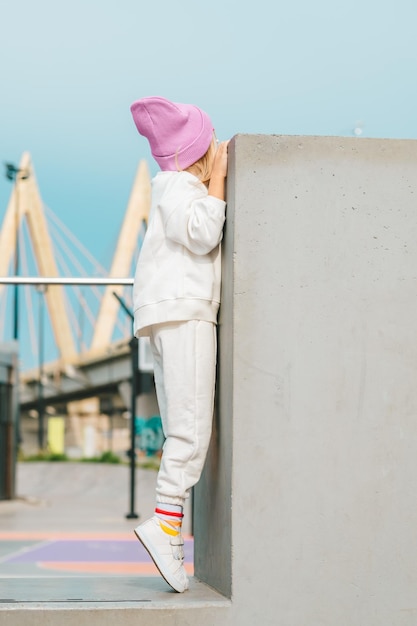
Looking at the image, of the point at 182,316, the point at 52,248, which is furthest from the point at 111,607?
the point at 52,248

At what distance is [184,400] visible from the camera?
10.8ft

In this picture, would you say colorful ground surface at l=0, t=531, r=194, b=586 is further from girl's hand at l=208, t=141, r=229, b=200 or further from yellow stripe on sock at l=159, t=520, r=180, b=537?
girl's hand at l=208, t=141, r=229, b=200

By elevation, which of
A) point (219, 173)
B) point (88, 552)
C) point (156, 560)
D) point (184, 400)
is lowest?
point (88, 552)

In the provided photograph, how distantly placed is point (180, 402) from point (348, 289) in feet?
2.07

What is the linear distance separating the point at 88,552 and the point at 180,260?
6666 millimetres

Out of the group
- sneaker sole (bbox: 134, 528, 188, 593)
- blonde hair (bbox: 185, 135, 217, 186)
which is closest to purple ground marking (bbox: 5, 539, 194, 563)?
sneaker sole (bbox: 134, 528, 188, 593)

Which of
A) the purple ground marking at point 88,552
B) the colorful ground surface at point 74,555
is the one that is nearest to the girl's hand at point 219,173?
the colorful ground surface at point 74,555

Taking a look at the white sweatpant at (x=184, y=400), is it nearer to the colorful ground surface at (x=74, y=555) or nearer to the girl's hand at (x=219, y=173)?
the girl's hand at (x=219, y=173)

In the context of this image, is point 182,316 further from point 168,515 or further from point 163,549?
point 163,549

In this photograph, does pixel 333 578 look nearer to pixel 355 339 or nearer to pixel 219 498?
pixel 219 498

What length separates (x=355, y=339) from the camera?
3258mm

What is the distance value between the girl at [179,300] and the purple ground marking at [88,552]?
Result: 407 cm

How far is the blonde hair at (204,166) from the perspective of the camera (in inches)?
138

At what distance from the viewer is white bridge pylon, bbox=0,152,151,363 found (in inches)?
1626
